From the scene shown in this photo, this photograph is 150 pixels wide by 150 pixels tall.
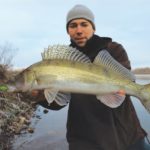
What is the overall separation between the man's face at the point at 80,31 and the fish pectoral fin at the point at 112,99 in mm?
921

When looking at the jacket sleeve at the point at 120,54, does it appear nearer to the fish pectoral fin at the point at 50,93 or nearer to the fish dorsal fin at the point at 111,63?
the fish dorsal fin at the point at 111,63

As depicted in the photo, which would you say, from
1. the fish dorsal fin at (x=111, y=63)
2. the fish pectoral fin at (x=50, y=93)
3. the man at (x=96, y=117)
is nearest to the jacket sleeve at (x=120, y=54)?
the man at (x=96, y=117)

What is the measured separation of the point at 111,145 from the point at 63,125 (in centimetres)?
1000

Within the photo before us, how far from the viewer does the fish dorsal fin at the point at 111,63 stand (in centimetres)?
528

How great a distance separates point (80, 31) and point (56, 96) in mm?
981

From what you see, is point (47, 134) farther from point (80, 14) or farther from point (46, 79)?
point (46, 79)

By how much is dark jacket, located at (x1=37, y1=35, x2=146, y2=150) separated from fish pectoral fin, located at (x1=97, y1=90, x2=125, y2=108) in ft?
1.15

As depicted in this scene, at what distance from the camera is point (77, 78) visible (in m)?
4.97

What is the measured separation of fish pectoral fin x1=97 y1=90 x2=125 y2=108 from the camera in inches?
206

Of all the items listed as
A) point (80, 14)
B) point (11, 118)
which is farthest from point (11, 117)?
point (80, 14)

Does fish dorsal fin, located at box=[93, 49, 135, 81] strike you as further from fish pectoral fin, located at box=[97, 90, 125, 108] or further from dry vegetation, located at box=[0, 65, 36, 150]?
dry vegetation, located at box=[0, 65, 36, 150]

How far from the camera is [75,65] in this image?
500 centimetres

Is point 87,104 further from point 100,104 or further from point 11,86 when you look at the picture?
point 11,86

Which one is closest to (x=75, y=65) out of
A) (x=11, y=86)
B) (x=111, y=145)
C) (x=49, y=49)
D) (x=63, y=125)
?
(x=49, y=49)
